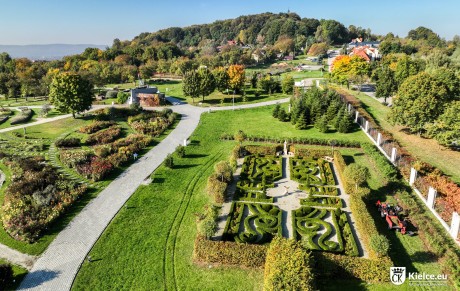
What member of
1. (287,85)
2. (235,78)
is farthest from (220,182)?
(287,85)

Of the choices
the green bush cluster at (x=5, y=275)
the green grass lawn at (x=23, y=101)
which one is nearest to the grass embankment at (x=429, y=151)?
the green bush cluster at (x=5, y=275)

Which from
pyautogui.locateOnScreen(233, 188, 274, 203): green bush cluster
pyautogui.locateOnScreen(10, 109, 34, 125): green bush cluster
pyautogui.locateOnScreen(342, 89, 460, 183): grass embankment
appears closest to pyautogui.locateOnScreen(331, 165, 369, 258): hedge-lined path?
pyautogui.locateOnScreen(233, 188, 274, 203): green bush cluster

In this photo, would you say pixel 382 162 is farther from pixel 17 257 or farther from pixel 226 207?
pixel 17 257

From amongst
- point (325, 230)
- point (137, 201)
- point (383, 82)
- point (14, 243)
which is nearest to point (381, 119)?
point (383, 82)

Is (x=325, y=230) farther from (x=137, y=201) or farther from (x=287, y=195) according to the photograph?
(x=137, y=201)

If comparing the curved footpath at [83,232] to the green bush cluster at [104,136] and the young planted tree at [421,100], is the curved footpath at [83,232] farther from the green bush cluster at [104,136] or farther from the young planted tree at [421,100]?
the young planted tree at [421,100]

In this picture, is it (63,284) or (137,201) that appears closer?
(63,284)

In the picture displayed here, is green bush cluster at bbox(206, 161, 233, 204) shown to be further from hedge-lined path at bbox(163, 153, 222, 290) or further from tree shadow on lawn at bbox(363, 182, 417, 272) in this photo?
tree shadow on lawn at bbox(363, 182, 417, 272)
